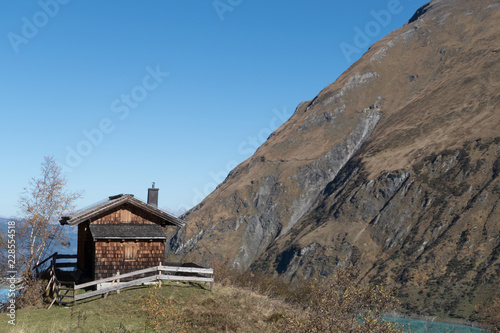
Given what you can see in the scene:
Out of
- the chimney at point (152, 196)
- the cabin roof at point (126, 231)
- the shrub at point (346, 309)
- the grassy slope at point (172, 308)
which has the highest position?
the chimney at point (152, 196)

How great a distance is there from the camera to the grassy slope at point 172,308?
22062mm

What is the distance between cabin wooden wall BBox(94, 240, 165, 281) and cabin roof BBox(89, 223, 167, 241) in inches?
24.4

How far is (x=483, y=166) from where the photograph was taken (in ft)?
546

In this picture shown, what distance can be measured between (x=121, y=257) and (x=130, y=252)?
2.03 ft

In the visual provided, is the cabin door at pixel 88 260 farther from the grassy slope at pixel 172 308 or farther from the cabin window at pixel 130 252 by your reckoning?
the grassy slope at pixel 172 308

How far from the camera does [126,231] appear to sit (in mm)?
31281

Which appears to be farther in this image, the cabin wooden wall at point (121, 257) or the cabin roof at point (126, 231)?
the cabin wooden wall at point (121, 257)

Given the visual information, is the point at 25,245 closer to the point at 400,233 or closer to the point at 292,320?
the point at 292,320

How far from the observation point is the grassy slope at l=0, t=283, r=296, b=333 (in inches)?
869

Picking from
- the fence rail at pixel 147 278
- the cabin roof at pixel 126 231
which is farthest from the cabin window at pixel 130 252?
the fence rail at pixel 147 278

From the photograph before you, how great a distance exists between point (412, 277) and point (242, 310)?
443ft

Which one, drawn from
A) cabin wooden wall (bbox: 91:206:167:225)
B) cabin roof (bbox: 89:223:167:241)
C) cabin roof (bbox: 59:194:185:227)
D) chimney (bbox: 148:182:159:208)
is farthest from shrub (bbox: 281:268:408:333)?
chimney (bbox: 148:182:159:208)

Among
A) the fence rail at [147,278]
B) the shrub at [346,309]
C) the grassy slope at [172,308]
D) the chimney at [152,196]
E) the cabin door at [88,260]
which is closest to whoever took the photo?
the shrub at [346,309]

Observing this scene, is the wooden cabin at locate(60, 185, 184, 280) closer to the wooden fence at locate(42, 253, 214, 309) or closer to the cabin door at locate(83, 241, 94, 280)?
the cabin door at locate(83, 241, 94, 280)
